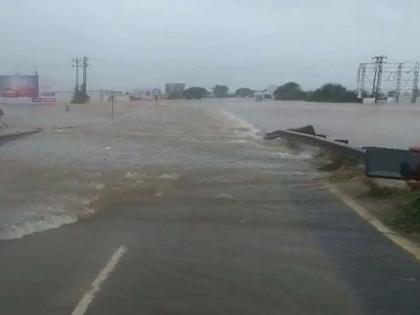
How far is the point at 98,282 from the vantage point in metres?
6.08

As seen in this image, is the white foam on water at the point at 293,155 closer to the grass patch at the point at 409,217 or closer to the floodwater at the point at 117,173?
the floodwater at the point at 117,173

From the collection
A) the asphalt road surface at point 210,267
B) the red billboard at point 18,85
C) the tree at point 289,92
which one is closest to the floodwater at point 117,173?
the asphalt road surface at point 210,267

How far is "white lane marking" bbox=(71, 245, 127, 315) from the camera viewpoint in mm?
5332

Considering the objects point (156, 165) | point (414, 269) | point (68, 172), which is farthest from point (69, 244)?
point (156, 165)

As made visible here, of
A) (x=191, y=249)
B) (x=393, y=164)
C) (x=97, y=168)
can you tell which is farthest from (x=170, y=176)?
(x=191, y=249)

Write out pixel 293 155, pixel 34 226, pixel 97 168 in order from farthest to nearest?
1. pixel 293 155
2. pixel 97 168
3. pixel 34 226

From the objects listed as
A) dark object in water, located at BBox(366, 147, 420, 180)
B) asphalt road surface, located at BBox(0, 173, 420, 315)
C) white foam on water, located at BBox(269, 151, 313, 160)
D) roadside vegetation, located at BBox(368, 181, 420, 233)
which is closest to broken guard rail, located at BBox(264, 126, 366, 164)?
white foam on water, located at BBox(269, 151, 313, 160)

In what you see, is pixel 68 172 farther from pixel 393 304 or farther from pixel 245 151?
pixel 393 304

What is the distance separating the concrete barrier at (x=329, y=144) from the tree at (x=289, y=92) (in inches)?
4742

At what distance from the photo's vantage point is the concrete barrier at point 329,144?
628 inches

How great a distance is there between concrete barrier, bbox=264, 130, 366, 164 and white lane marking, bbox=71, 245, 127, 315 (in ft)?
29.2

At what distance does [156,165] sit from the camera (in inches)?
689

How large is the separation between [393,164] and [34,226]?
5.99 metres

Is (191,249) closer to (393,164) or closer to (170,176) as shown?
(393,164)
